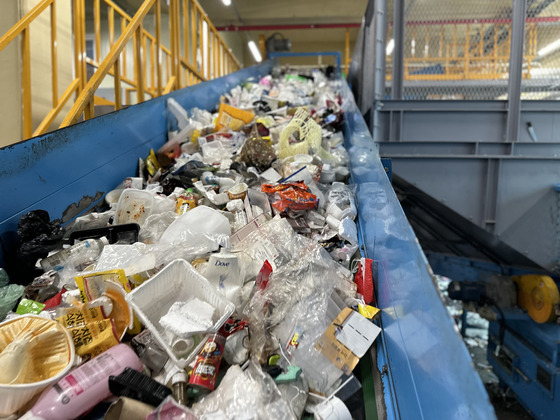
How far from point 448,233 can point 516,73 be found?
1846 mm

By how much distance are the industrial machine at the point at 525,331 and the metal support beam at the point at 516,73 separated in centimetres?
145

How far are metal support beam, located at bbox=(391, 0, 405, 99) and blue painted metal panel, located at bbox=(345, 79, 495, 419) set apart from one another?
2633 mm

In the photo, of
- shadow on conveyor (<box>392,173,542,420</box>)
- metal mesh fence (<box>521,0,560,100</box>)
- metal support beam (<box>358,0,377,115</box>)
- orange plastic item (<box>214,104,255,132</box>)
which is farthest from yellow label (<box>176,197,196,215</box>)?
metal mesh fence (<box>521,0,560,100</box>)

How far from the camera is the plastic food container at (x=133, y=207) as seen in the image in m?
2.16

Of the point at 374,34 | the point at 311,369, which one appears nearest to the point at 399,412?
the point at 311,369

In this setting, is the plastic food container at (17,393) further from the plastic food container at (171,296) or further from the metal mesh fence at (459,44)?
the metal mesh fence at (459,44)

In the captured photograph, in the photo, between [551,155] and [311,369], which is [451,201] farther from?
[311,369]

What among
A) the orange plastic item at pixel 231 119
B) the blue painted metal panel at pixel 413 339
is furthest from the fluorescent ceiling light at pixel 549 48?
the blue painted metal panel at pixel 413 339

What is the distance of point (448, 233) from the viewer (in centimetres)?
459

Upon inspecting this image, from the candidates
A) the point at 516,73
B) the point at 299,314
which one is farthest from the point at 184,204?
the point at 516,73

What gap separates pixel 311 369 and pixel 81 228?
4.80 feet

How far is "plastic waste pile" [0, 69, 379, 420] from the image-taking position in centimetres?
109

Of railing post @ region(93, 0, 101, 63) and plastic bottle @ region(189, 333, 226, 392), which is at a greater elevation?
railing post @ region(93, 0, 101, 63)

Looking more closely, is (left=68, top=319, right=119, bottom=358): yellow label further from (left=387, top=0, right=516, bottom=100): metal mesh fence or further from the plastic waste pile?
(left=387, top=0, right=516, bottom=100): metal mesh fence
